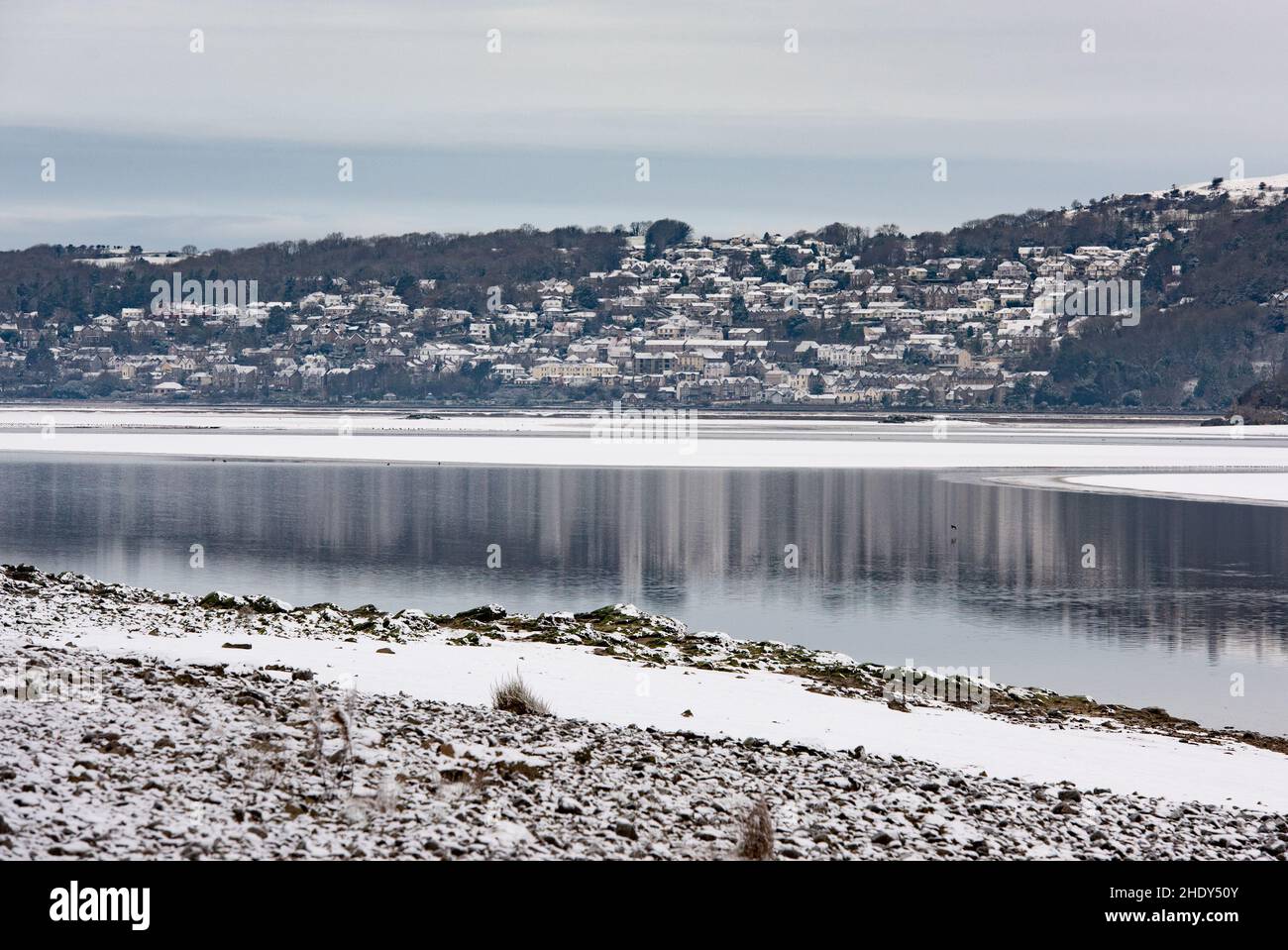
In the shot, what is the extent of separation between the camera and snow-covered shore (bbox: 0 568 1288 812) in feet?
39.3

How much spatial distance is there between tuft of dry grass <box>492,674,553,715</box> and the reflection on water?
22.4 feet

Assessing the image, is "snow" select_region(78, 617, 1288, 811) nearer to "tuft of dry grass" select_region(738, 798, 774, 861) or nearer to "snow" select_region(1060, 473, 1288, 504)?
"tuft of dry grass" select_region(738, 798, 774, 861)

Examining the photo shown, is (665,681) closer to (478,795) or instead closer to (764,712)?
(764,712)

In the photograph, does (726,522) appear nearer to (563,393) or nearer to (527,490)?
(527,490)

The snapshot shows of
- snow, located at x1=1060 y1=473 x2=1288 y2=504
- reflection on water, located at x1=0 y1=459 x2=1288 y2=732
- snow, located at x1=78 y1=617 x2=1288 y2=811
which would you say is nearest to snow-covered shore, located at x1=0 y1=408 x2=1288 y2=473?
snow, located at x1=1060 y1=473 x2=1288 y2=504

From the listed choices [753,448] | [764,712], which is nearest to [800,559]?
[764,712]

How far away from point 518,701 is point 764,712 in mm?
2320

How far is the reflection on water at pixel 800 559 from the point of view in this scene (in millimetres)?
19250

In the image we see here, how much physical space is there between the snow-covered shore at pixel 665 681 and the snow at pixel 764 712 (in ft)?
0.09

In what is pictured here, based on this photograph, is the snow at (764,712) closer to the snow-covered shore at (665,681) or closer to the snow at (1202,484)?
the snow-covered shore at (665,681)

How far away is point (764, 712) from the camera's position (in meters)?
13.3

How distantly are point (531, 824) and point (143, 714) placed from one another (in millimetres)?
3280

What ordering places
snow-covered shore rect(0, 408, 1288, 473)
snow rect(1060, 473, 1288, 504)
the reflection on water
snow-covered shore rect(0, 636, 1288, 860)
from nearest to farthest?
1. snow-covered shore rect(0, 636, 1288, 860)
2. the reflection on water
3. snow rect(1060, 473, 1288, 504)
4. snow-covered shore rect(0, 408, 1288, 473)
